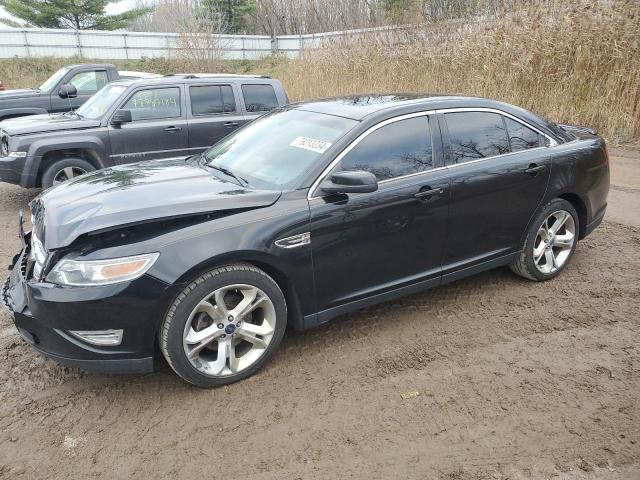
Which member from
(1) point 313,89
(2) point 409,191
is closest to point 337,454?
(2) point 409,191

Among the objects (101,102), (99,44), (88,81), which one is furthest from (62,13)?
(101,102)

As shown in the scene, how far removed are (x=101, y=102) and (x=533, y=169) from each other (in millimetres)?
6429

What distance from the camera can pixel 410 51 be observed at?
45.8 feet

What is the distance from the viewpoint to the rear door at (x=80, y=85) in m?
10.7

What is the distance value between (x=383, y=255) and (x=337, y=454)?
1399mm

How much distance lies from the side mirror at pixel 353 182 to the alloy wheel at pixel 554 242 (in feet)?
6.60

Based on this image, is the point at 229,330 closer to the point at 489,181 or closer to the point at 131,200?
the point at 131,200

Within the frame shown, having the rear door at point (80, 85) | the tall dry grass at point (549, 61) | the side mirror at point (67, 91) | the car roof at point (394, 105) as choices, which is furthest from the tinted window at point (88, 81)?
the car roof at point (394, 105)

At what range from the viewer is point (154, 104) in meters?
7.64

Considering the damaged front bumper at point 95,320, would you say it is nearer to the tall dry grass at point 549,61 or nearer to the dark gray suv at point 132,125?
the dark gray suv at point 132,125

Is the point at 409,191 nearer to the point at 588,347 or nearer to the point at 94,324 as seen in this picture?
the point at 588,347

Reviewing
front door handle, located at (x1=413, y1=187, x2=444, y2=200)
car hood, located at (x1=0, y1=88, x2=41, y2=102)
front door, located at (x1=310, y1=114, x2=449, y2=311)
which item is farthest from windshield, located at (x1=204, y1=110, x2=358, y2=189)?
car hood, located at (x1=0, y1=88, x2=41, y2=102)

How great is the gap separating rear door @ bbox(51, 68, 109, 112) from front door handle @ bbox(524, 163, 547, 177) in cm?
984

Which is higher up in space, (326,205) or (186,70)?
(186,70)
